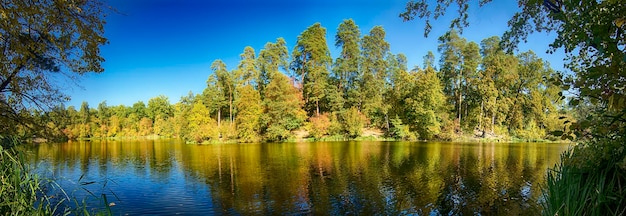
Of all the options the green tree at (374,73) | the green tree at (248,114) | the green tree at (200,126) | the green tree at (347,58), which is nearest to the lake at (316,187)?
the green tree at (200,126)

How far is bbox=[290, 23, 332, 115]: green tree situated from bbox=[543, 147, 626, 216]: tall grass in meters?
40.2

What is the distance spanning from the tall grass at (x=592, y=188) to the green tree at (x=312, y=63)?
4023 centimetres

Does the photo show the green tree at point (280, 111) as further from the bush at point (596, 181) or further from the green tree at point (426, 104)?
the bush at point (596, 181)

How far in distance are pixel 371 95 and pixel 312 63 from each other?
946 cm

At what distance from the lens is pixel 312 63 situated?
46.5 meters

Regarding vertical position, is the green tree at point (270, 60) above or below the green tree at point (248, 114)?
above

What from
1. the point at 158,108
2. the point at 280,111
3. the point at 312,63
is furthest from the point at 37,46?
the point at 158,108

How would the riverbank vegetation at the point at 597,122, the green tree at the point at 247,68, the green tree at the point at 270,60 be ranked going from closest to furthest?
the riverbank vegetation at the point at 597,122, the green tree at the point at 247,68, the green tree at the point at 270,60

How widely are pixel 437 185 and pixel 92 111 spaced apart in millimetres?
74606

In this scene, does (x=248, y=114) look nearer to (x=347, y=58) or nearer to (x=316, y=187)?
(x=347, y=58)

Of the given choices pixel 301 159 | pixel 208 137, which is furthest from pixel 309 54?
pixel 301 159

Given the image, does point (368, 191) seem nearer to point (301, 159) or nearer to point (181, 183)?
point (181, 183)

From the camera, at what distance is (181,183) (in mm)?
13703

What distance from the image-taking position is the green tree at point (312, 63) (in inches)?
1757
